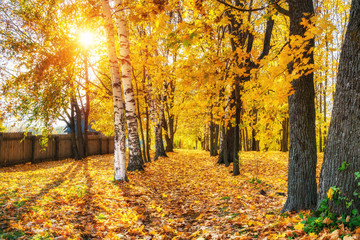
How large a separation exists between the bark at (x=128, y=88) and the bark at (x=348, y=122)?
691cm

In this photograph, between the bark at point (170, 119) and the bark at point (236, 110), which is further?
the bark at point (170, 119)

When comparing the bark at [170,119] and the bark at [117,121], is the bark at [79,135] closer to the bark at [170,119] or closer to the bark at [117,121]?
the bark at [170,119]

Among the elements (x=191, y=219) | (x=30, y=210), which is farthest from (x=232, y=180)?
(x=30, y=210)

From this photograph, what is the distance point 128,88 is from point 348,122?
23.6 feet

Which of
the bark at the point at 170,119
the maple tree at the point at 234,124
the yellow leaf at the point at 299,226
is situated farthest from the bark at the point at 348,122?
the bark at the point at 170,119

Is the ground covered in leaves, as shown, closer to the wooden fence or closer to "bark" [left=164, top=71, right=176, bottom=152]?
the wooden fence

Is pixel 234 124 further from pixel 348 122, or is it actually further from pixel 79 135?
pixel 79 135

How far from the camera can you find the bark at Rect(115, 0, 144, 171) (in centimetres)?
855

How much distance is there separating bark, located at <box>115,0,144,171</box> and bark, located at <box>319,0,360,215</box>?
6.91m

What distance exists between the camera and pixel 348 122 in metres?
3.21

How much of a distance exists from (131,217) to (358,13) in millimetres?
5255

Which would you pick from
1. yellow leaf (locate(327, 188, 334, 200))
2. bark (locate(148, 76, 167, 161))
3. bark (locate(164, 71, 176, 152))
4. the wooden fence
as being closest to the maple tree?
yellow leaf (locate(327, 188, 334, 200))

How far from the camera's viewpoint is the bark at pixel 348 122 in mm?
3145

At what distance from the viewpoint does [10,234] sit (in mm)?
3420
